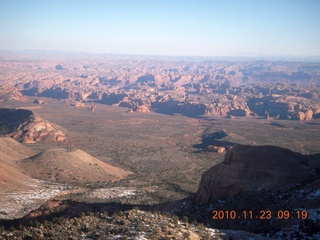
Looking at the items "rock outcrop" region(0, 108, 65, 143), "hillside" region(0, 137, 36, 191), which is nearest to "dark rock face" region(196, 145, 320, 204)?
"hillside" region(0, 137, 36, 191)

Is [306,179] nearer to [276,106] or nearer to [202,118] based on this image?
[202,118]

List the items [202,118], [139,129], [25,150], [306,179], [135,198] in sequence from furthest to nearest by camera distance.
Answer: [202,118] < [139,129] < [25,150] < [135,198] < [306,179]

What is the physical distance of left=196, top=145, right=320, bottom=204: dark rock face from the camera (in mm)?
22688

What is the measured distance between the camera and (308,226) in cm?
1515

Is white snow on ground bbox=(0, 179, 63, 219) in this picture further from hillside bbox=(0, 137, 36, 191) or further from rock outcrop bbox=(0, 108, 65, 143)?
rock outcrop bbox=(0, 108, 65, 143)

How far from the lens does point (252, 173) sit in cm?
2375

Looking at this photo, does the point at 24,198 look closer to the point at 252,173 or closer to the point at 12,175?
the point at 12,175

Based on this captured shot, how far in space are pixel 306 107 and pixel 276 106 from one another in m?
10.3

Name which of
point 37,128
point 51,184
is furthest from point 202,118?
point 51,184

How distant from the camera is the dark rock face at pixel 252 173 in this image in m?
22.7

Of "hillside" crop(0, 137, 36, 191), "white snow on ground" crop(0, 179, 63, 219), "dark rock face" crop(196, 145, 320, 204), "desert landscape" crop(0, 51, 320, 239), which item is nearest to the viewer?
"desert landscape" crop(0, 51, 320, 239)

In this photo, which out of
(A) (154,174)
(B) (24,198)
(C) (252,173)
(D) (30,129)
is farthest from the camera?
(D) (30,129)
